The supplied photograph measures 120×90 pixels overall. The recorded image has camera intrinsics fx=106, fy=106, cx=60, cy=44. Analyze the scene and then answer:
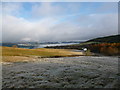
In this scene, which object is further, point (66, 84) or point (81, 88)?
point (66, 84)

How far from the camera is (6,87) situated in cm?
406

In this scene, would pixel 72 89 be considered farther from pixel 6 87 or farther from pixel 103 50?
pixel 103 50

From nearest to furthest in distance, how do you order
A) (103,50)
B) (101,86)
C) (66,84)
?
(101,86) → (66,84) → (103,50)

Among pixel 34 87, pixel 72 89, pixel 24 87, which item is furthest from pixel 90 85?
pixel 24 87

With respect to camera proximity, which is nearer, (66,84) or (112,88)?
(112,88)

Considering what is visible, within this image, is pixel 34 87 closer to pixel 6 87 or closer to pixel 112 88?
pixel 6 87

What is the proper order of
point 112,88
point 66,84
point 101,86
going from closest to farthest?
point 112,88, point 101,86, point 66,84

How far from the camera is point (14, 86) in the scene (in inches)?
161

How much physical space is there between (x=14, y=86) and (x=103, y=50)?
3926cm

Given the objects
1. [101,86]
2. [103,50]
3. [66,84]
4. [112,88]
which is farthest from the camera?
[103,50]

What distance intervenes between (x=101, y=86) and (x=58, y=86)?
159cm

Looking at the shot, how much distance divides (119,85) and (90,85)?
1.01 meters

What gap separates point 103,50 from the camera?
128ft

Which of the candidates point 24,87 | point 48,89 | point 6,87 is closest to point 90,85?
point 48,89
